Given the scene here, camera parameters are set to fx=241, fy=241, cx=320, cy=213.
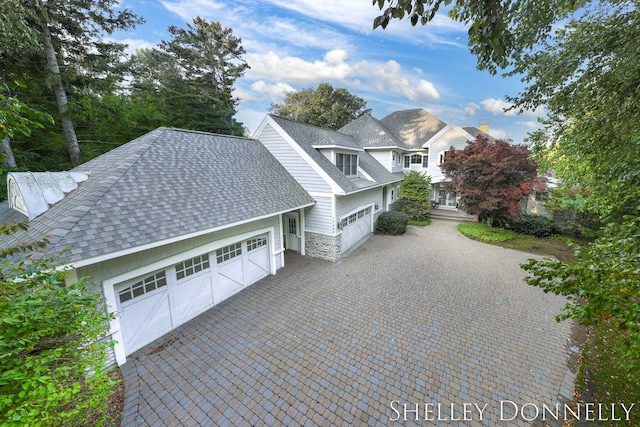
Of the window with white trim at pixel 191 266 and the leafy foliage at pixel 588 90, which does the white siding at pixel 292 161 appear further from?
the leafy foliage at pixel 588 90

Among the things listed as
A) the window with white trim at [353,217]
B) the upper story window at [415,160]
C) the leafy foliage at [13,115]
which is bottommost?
the window with white trim at [353,217]

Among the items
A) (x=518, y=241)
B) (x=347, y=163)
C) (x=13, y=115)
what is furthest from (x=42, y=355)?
(x=518, y=241)

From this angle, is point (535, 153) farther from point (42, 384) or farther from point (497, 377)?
point (42, 384)

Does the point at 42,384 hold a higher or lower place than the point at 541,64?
lower

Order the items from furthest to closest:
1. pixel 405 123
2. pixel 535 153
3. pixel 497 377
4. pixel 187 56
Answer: pixel 405 123
pixel 187 56
pixel 535 153
pixel 497 377

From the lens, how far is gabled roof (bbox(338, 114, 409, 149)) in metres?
19.5

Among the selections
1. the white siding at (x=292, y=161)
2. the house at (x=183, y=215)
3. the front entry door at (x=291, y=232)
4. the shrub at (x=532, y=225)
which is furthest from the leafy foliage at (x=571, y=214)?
the front entry door at (x=291, y=232)

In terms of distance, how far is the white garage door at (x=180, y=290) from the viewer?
19.1ft

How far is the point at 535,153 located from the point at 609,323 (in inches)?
217

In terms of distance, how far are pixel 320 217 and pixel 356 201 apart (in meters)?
2.98

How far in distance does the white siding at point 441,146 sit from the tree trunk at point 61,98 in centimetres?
2180

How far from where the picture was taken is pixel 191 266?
6977 mm

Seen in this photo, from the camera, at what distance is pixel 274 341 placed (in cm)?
624

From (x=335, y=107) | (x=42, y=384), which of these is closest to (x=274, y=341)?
(x=42, y=384)
